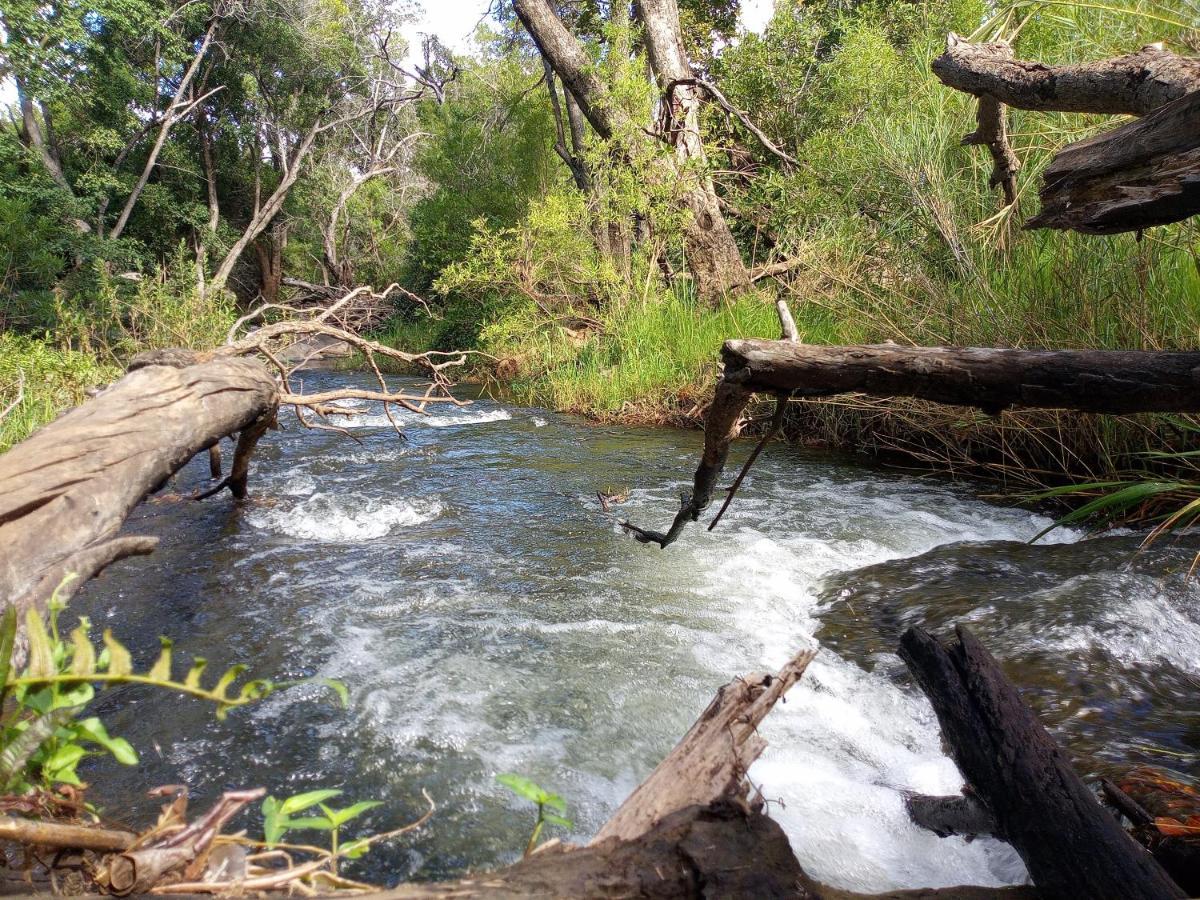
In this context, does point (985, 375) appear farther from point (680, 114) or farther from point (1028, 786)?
point (680, 114)

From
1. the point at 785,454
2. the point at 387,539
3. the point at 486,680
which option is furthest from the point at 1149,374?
the point at 785,454

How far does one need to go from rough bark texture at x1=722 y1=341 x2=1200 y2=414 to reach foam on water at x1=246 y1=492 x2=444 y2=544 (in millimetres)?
3281

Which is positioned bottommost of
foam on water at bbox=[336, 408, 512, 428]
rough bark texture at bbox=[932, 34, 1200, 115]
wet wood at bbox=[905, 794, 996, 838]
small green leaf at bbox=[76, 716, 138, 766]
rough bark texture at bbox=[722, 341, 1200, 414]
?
foam on water at bbox=[336, 408, 512, 428]

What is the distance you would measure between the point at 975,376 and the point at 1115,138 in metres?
0.63

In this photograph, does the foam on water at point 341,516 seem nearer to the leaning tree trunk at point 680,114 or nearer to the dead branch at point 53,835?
the dead branch at point 53,835

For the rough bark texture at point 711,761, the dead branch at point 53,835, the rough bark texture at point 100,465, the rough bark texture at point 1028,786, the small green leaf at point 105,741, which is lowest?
the rough bark texture at point 1028,786

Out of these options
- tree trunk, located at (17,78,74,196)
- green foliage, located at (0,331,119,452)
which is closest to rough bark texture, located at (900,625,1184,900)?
green foliage, located at (0,331,119,452)

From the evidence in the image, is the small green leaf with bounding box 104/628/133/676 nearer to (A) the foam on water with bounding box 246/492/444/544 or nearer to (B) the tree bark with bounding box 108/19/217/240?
(A) the foam on water with bounding box 246/492/444/544

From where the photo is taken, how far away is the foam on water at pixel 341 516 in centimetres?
472

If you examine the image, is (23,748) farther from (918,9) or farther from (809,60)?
(918,9)

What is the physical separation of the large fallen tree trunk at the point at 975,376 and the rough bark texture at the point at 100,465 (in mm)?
1516

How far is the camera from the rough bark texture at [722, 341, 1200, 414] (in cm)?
190

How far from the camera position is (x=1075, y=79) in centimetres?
259

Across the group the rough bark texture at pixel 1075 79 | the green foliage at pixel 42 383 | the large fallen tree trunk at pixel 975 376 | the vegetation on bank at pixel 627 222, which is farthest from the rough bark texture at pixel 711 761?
the green foliage at pixel 42 383
